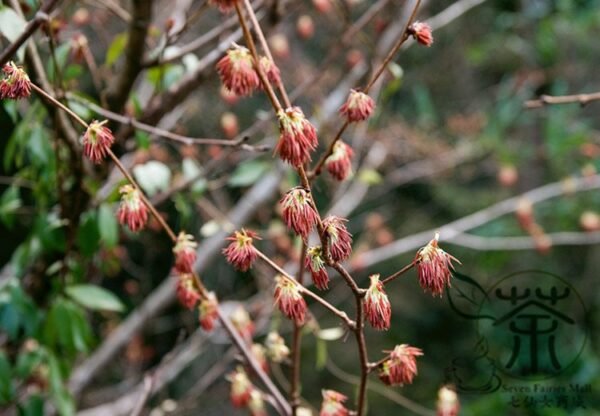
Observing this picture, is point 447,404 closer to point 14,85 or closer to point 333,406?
point 333,406

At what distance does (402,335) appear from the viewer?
10.1 feet

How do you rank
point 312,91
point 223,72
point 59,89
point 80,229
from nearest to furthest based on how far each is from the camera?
point 223,72
point 59,89
point 80,229
point 312,91

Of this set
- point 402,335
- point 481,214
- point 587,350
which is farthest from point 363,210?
point 481,214

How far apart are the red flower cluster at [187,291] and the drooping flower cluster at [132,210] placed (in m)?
0.10

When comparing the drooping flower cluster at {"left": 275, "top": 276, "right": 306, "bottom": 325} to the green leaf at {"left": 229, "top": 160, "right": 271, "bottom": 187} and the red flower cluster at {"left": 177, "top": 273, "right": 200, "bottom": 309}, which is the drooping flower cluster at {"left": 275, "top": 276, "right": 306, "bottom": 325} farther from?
the green leaf at {"left": 229, "top": 160, "right": 271, "bottom": 187}

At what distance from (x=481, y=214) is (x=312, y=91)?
2.51ft

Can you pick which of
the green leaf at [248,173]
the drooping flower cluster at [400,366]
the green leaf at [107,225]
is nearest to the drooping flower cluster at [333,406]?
the drooping flower cluster at [400,366]

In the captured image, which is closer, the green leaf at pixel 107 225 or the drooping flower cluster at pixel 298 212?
the drooping flower cluster at pixel 298 212

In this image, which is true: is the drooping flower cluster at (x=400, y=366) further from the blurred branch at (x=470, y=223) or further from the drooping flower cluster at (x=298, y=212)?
the blurred branch at (x=470, y=223)

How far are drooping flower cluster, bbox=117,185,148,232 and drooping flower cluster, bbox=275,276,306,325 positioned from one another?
15 centimetres

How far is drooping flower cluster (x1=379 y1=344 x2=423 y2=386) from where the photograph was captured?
1.61 feet

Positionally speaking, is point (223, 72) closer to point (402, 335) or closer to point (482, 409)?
point (482, 409)

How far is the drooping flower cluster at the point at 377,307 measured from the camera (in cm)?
44

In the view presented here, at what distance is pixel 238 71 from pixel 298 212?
0.39ft
